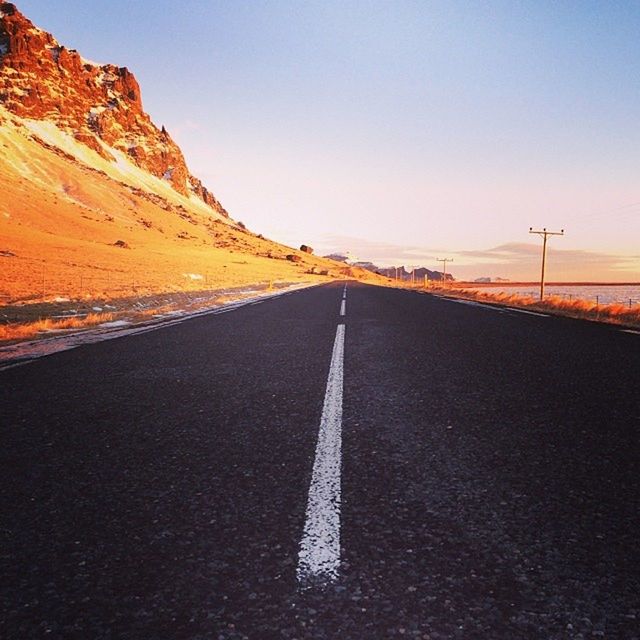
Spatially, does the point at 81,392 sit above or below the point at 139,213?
below

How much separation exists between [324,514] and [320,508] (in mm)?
66

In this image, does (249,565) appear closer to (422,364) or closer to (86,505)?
(86,505)

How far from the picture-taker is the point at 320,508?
2510 mm

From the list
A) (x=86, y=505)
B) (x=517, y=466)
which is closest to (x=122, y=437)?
(x=86, y=505)

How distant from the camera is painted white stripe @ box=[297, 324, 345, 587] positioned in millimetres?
1983

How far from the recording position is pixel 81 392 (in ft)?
16.9

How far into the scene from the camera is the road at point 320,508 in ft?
5.73

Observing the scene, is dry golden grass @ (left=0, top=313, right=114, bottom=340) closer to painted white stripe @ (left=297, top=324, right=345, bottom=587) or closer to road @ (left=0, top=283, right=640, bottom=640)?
road @ (left=0, top=283, right=640, bottom=640)

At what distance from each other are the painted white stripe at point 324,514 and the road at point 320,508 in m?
0.01

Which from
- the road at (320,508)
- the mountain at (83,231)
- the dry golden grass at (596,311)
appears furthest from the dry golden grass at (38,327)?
the dry golden grass at (596,311)

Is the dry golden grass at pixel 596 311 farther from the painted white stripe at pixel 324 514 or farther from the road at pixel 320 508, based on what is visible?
the painted white stripe at pixel 324 514

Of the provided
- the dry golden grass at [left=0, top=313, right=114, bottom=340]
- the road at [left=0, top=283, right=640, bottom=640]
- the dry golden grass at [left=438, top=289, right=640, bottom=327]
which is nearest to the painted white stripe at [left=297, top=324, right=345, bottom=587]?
the road at [left=0, top=283, right=640, bottom=640]

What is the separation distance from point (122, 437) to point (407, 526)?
248 cm

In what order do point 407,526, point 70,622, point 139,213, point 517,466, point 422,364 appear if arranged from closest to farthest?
point 70,622
point 407,526
point 517,466
point 422,364
point 139,213
